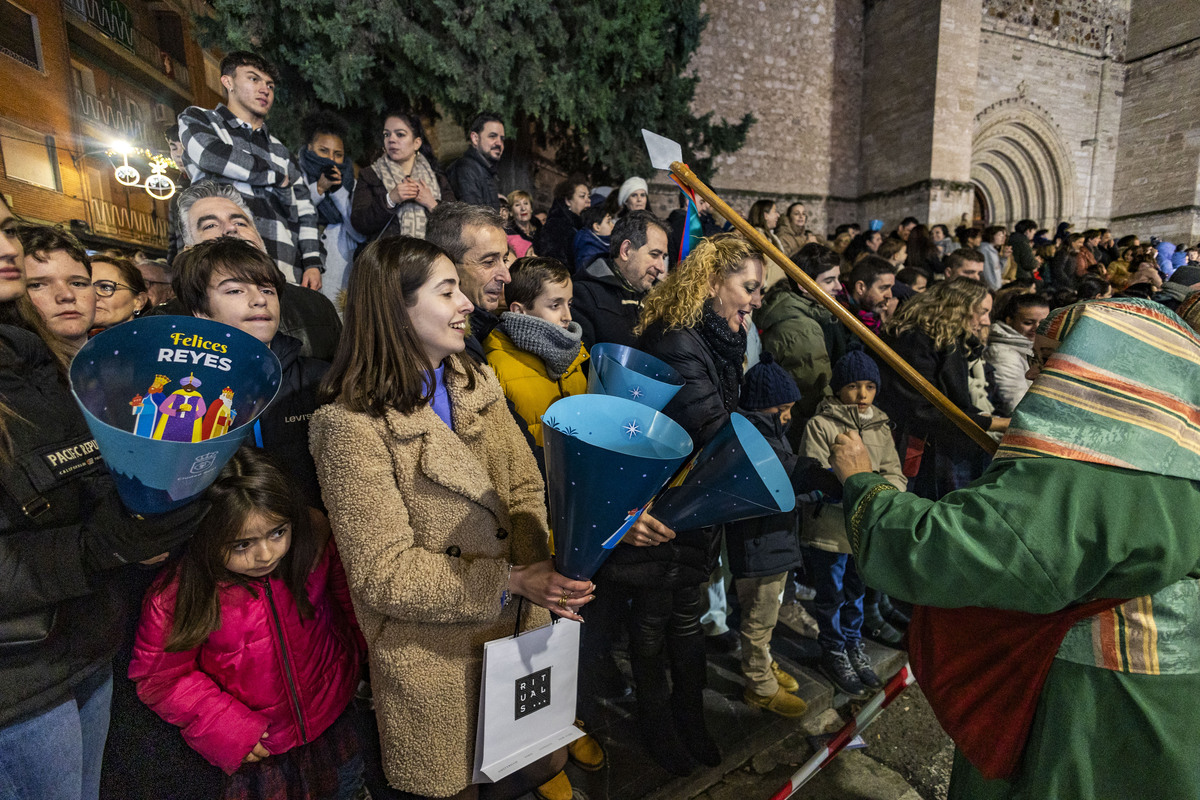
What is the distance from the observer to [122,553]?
112 centimetres

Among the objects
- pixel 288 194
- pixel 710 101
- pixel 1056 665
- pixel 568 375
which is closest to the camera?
pixel 1056 665

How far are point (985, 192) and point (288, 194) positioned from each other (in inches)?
734

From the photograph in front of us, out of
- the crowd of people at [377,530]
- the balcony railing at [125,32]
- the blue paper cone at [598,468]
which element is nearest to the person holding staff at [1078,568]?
the crowd of people at [377,530]

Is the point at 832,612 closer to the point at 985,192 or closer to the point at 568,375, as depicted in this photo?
the point at 568,375

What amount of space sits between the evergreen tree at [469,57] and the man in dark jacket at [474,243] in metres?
4.47

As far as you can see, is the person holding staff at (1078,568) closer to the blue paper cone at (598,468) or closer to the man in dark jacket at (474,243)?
the blue paper cone at (598,468)

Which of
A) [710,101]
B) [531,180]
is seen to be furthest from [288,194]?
[710,101]

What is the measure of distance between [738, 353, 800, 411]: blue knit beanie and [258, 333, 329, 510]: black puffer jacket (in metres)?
1.95

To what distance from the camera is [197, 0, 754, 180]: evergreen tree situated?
19.5 feet

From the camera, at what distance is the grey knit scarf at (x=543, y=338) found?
2.33m

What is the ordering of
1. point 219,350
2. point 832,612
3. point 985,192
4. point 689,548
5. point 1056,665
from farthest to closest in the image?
point 985,192 → point 832,612 → point 689,548 → point 1056,665 → point 219,350

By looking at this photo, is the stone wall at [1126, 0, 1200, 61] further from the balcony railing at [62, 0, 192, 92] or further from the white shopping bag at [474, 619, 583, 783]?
the white shopping bag at [474, 619, 583, 783]

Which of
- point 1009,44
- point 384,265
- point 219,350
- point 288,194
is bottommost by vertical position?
point 219,350

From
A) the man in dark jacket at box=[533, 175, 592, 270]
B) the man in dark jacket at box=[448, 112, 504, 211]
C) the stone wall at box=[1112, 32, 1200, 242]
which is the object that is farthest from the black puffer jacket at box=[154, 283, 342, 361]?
the stone wall at box=[1112, 32, 1200, 242]
